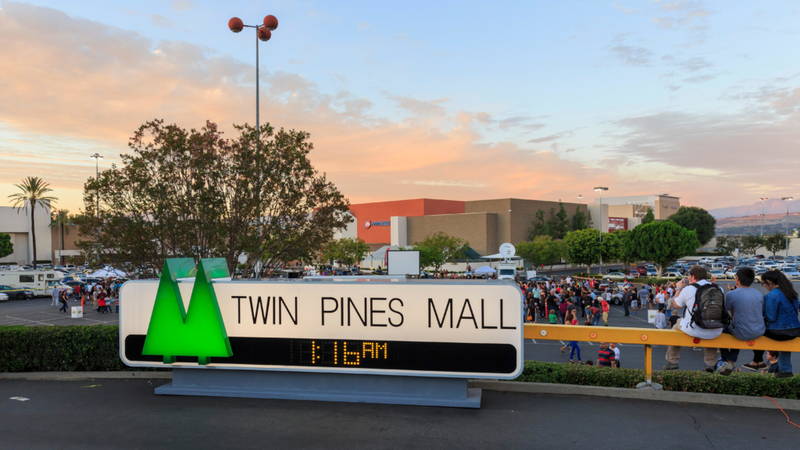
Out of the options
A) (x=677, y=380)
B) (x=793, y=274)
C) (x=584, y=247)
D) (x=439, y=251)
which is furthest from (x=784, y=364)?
(x=584, y=247)

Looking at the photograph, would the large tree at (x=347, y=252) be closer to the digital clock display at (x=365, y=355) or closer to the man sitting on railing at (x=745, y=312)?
the digital clock display at (x=365, y=355)

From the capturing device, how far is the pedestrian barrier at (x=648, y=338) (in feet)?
20.9

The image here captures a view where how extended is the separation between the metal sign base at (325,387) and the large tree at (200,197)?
6.22m

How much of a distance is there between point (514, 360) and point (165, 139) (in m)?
10.6

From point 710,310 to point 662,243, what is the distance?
53.4 meters

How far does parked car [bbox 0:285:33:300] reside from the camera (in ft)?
135

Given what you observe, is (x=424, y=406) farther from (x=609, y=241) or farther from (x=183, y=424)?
(x=609, y=241)

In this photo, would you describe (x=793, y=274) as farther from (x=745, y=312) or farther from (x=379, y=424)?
(x=379, y=424)

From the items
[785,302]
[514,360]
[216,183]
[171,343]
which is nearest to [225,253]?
[216,183]

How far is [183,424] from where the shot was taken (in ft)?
19.7

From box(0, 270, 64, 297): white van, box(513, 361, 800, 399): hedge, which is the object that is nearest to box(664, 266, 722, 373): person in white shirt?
box(513, 361, 800, 399): hedge

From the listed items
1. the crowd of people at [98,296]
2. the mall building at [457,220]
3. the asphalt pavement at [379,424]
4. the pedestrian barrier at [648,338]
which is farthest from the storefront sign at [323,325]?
the mall building at [457,220]

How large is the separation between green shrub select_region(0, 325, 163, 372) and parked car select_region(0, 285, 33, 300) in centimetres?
4135

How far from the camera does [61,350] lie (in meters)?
8.52
